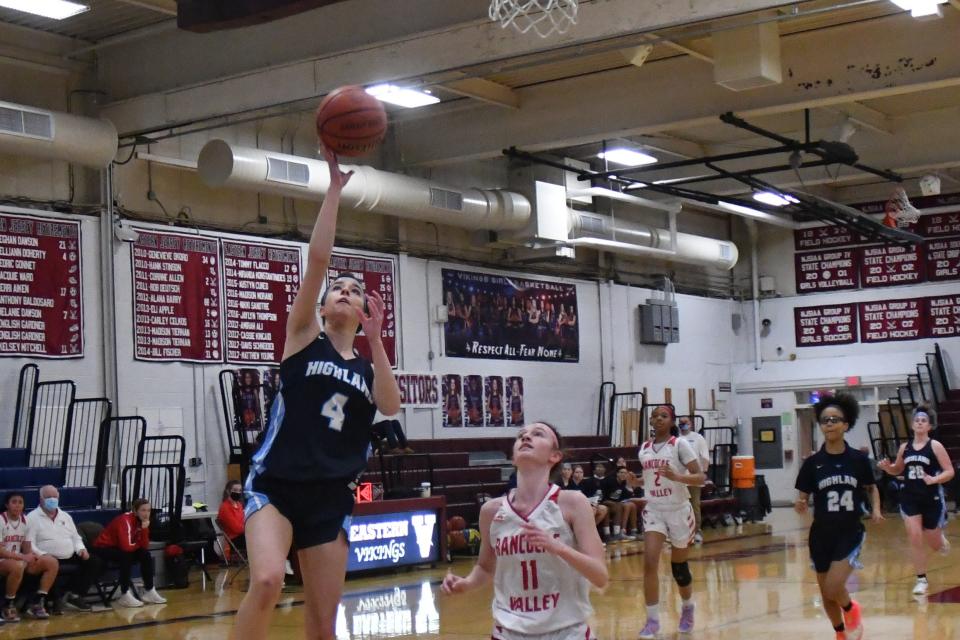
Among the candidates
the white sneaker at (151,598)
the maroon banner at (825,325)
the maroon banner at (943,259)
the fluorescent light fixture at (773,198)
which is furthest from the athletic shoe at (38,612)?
the maroon banner at (943,259)

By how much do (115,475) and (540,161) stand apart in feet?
24.2

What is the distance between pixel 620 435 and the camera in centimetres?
2283

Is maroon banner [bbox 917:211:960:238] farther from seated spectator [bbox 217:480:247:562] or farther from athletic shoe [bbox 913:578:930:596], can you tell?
seated spectator [bbox 217:480:247:562]

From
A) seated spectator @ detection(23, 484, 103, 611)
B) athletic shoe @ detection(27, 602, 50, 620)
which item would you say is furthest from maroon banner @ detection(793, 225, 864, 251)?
athletic shoe @ detection(27, 602, 50, 620)

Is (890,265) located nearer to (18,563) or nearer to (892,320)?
(892,320)

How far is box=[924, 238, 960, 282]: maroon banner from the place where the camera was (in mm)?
24797

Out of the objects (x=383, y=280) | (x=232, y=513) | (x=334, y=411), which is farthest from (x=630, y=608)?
(x=383, y=280)

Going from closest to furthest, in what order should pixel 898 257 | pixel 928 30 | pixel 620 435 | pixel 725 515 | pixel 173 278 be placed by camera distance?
pixel 928 30 → pixel 173 278 → pixel 725 515 → pixel 620 435 → pixel 898 257

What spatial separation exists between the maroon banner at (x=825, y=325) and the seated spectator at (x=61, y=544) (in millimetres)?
17374

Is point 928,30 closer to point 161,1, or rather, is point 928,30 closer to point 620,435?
point 161,1

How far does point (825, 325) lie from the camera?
86.3 feet

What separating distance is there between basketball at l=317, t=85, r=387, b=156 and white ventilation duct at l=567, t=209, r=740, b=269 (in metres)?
14.8

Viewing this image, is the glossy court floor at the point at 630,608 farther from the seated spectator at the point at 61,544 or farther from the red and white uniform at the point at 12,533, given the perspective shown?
the red and white uniform at the point at 12,533

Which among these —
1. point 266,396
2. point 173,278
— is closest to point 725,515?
point 266,396
